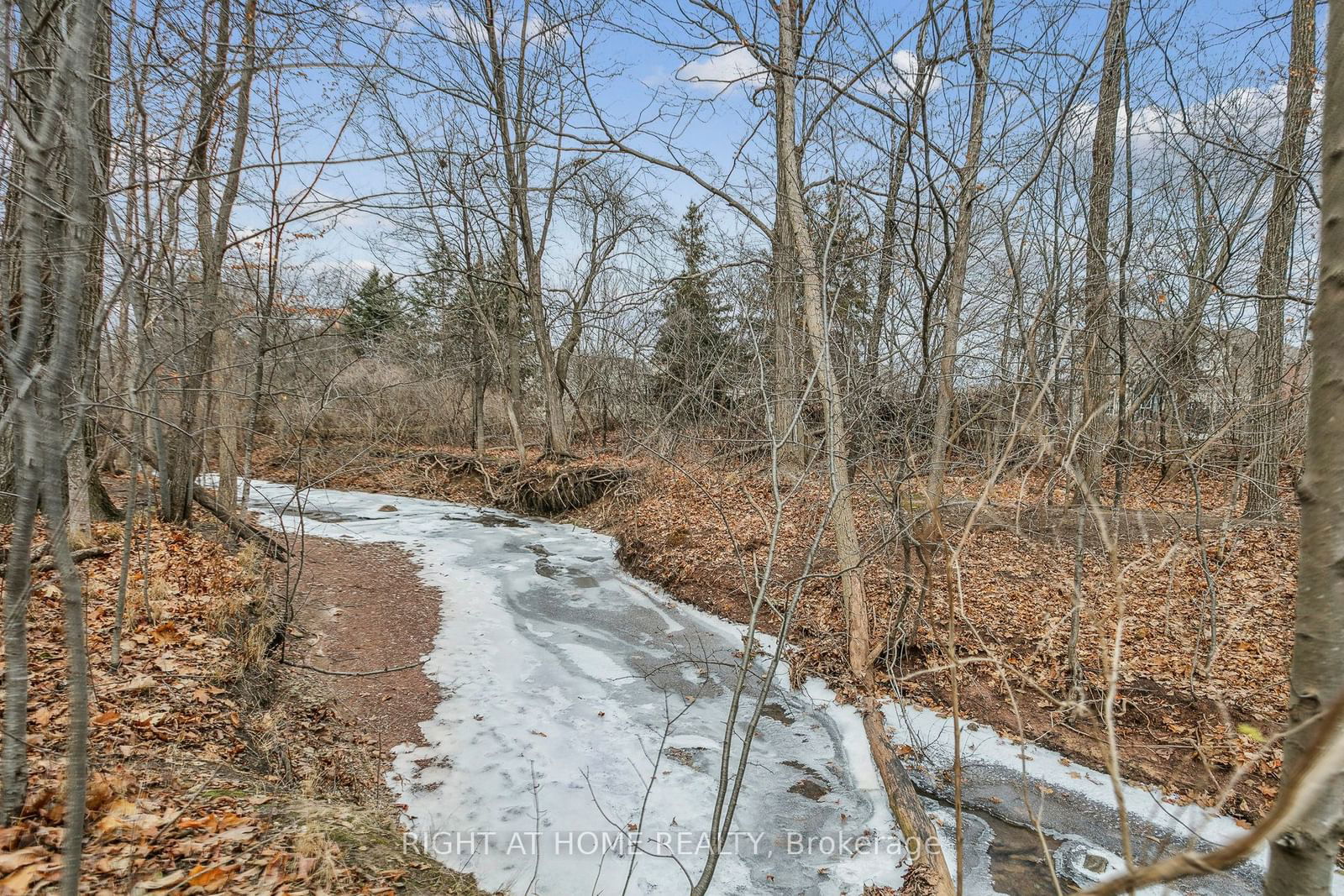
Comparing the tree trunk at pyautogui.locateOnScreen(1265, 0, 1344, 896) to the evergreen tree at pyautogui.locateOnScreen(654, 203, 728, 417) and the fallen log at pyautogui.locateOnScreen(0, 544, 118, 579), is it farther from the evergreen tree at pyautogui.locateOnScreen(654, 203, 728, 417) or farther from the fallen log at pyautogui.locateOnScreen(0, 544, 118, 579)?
the fallen log at pyautogui.locateOnScreen(0, 544, 118, 579)

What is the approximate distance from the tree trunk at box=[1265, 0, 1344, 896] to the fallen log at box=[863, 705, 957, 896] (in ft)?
11.2

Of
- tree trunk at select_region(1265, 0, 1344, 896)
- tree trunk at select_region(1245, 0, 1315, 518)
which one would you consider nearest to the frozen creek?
tree trunk at select_region(1265, 0, 1344, 896)

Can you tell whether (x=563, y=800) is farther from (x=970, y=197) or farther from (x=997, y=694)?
(x=970, y=197)

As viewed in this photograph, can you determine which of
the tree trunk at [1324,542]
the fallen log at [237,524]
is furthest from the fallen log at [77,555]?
the tree trunk at [1324,542]

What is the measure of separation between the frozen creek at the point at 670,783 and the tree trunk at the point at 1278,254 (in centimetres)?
259

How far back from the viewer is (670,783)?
466cm

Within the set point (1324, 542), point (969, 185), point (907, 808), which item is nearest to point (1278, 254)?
point (969, 185)

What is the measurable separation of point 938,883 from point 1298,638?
3.56 metres

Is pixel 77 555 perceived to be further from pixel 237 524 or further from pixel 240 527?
pixel 240 527

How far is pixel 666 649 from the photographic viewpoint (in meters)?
6.99

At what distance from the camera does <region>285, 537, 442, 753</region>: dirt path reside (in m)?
5.36

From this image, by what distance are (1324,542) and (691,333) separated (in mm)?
9774

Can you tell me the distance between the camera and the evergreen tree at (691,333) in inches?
300

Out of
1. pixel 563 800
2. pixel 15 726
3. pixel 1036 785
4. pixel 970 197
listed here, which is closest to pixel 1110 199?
pixel 970 197
